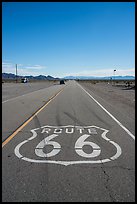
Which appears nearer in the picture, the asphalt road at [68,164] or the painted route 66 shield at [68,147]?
the asphalt road at [68,164]

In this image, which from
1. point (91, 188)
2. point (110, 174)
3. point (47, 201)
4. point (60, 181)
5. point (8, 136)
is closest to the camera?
point (47, 201)

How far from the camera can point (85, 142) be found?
6590 millimetres

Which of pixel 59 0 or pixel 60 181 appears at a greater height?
pixel 59 0

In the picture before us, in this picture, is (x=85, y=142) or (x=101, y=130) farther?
(x=101, y=130)

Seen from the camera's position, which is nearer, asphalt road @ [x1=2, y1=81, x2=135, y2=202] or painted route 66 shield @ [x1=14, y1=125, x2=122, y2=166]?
asphalt road @ [x1=2, y1=81, x2=135, y2=202]

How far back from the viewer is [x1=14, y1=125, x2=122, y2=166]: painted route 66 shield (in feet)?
17.4

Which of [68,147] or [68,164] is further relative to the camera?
[68,147]

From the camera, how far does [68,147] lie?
242 inches

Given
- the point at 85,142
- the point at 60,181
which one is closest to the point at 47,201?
the point at 60,181

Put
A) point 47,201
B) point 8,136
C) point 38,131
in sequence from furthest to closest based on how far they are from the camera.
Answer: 1. point 38,131
2. point 8,136
3. point 47,201

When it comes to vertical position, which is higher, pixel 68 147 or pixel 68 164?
pixel 68 147

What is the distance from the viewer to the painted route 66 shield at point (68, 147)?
529 cm

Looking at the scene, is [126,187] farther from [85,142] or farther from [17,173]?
[85,142]

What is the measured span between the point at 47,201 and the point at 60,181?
674 millimetres
